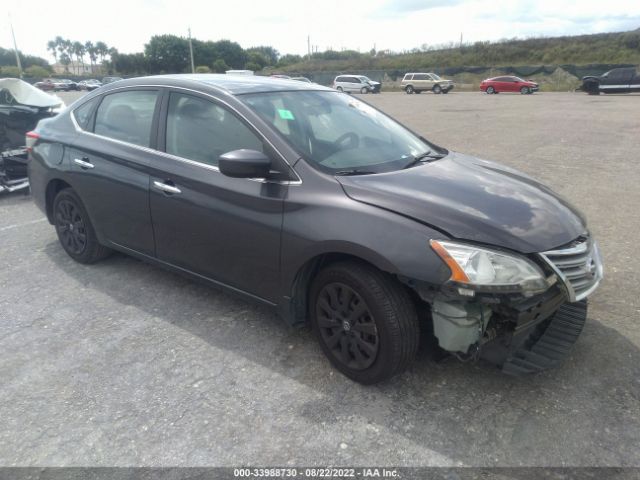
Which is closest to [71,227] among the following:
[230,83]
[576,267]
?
[230,83]

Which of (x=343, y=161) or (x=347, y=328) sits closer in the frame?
(x=347, y=328)

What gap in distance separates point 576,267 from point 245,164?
6.19ft

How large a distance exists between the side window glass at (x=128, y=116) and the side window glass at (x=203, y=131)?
26cm

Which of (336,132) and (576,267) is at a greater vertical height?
(336,132)

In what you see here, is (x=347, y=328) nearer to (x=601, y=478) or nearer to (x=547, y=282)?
(x=547, y=282)

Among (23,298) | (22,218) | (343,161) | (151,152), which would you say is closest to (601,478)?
(343,161)

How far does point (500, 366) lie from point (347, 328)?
2.72 feet

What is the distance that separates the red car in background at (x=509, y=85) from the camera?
1453 inches

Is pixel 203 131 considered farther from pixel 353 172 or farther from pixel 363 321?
pixel 363 321

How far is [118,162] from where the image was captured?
3857mm

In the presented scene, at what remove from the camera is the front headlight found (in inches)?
93.9

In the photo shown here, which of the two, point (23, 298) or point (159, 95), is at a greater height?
point (159, 95)

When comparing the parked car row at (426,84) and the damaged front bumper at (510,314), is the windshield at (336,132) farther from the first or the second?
the parked car row at (426,84)

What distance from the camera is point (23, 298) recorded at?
13.0ft
